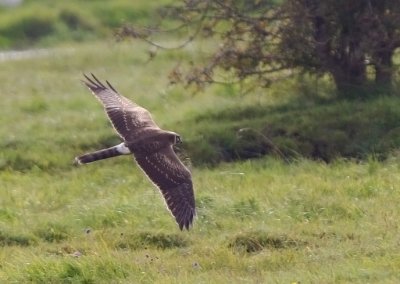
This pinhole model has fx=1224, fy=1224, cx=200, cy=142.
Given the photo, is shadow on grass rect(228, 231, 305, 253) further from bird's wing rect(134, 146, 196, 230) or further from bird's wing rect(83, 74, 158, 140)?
bird's wing rect(83, 74, 158, 140)

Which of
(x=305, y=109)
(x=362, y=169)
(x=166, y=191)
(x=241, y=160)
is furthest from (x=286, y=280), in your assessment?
(x=305, y=109)

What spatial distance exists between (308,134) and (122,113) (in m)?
2.41

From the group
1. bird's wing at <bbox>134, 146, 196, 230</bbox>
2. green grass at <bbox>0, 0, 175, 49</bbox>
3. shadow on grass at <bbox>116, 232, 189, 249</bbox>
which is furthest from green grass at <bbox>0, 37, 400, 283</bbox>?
green grass at <bbox>0, 0, 175, 49</bbox>

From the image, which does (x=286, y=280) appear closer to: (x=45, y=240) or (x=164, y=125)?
A: (x=45, y=240)

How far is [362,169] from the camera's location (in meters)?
9.30

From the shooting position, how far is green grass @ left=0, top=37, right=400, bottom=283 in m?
7.04

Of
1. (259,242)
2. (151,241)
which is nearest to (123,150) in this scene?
(151,241)

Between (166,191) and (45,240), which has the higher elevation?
(166,191)

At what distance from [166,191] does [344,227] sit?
48.8 inches

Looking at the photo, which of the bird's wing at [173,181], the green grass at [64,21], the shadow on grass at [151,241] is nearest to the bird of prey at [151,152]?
the bird's wing at [173,181]

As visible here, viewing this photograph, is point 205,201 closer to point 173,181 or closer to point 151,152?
point 151,152

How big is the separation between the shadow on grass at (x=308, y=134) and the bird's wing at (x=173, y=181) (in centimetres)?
250

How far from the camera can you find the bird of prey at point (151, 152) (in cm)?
730

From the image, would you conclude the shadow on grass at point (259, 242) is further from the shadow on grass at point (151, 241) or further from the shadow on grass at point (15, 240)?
the shadow on grass at point (15, 240)
